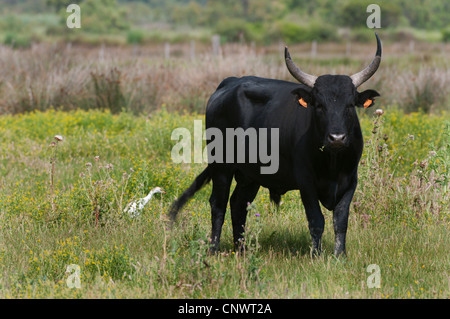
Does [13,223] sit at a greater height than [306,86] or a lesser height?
lesser

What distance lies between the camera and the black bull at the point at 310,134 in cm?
531

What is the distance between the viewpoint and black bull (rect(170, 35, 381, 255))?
531 cm

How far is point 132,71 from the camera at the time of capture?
14.2 meters

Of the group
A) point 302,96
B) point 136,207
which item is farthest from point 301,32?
point 302,96

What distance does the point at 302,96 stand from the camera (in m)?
5.46

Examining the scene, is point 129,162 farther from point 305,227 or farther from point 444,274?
point 444,274

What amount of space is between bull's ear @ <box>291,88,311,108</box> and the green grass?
101 centimetres

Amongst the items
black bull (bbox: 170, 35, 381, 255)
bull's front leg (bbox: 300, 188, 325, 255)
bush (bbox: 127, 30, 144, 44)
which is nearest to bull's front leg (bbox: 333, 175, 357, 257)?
black bull (bbox: 170, 35, 381, 255)

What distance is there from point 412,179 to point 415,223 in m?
0.68

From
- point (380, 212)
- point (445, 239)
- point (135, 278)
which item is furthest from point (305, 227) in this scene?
point (135, 278)

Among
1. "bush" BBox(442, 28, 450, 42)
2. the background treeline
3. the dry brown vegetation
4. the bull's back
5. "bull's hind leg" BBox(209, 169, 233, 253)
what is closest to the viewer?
the bull's back

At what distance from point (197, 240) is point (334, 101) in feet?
4.99

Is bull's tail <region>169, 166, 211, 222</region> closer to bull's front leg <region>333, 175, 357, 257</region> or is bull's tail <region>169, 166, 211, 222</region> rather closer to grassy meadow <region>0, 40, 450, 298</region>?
grassy meadow <region>0, 40, 450, 298</region>

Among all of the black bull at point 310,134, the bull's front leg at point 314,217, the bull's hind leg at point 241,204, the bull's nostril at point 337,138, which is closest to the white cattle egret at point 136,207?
the black bull at point 310,134
